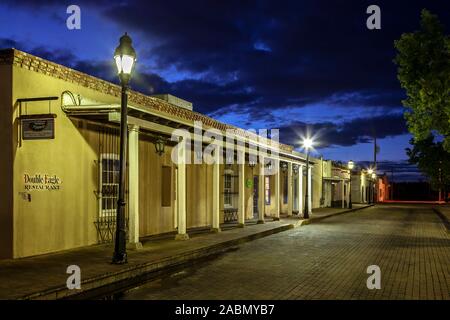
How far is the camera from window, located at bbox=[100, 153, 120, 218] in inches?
541

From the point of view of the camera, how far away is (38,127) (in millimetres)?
10500

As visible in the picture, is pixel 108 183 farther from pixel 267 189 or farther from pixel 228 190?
pixel 267 189

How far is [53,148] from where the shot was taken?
11898 millimetres

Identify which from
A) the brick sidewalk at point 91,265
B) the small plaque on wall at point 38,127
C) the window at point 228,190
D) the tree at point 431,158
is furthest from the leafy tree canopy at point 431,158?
the small plaque on wall at point 38,127

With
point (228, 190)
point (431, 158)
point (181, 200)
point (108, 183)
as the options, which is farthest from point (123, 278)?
point (431, 158)

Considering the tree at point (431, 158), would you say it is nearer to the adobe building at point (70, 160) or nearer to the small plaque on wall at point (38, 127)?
the adobe building at point (70, 160)

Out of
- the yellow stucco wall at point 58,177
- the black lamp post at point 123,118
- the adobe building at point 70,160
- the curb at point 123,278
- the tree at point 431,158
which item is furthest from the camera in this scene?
the tree at point 431,158

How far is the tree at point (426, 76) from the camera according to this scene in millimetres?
16719

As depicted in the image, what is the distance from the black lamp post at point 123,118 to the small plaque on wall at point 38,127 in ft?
4.59

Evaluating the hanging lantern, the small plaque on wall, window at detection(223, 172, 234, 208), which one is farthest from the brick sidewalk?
window at detection(223, 172, 234, 208)

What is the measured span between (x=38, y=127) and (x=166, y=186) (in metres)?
7.24

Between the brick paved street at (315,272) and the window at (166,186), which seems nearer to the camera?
the brick paved street at (315,272)

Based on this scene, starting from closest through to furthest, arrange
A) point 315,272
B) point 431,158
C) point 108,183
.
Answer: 1. point 315,272
2. point 108,183
3. point 431,158

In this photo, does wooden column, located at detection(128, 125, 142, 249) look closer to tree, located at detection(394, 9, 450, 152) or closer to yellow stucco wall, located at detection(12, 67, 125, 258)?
yellow stucco wall, located at detection(12, 67, 125, 258)
